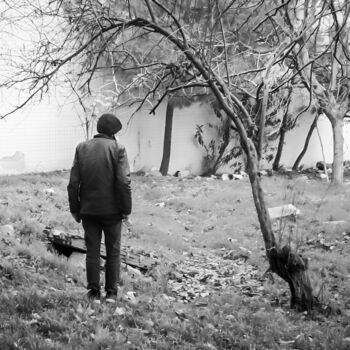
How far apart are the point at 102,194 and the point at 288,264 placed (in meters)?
2.10

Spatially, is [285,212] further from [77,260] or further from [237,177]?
[237,177]

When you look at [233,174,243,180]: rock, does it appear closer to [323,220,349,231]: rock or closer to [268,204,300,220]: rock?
[268,204,300,220]: rock

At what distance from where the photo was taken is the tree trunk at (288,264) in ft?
18.1

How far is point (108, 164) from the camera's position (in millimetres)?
5102

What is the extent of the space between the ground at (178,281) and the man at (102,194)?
365 mm

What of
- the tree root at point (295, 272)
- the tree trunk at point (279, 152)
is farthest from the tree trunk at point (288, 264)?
the tree trunk at point (279, 152)

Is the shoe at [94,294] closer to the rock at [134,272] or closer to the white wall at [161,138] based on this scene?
the rock at [134,272]

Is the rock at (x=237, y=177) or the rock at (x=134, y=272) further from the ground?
the rock at (x=237, y=177)

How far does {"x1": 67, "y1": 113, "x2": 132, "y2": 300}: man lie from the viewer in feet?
16.6

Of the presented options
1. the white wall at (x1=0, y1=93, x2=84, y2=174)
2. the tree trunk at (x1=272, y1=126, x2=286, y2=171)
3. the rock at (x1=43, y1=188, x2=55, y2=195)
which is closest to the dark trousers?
the rock at (x1=43, y1=188, x2=55, y2=195)

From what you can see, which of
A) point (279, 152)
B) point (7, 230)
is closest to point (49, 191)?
point (7, 230)

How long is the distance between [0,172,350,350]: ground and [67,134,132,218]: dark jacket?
908 millimetres

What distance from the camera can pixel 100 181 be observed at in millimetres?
5066

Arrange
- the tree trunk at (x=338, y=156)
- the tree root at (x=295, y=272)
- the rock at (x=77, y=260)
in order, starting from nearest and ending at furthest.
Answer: the tree root at (x=295, y=272) → the rock at (x=77, y=260) → the tree trunk at (x=338, y=156)
